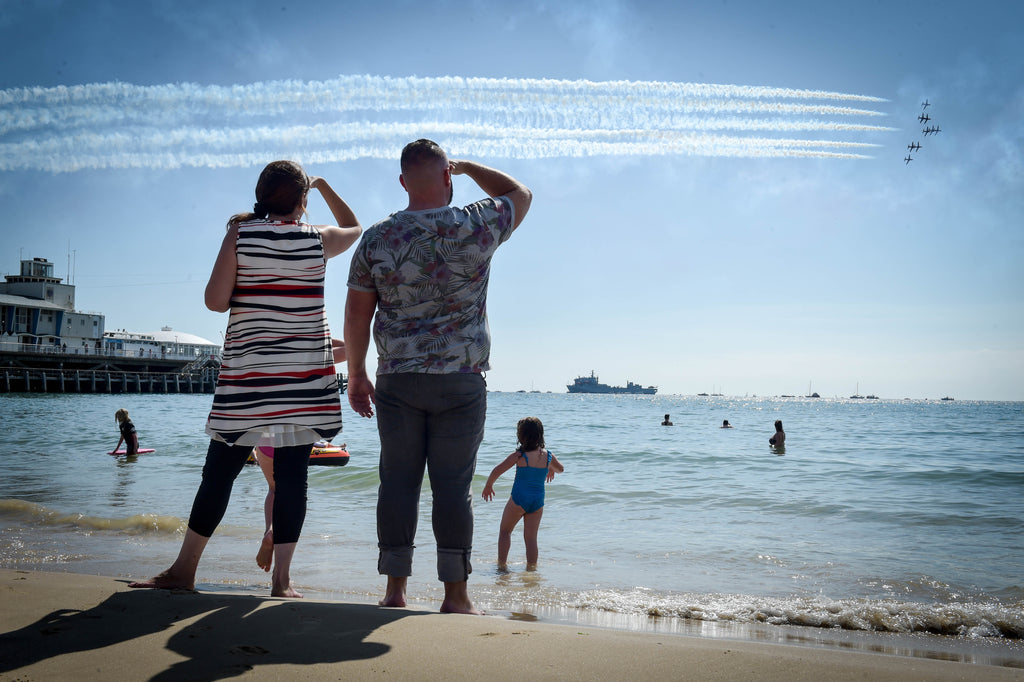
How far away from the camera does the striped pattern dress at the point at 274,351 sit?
298 centimetres

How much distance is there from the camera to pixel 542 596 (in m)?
4.75

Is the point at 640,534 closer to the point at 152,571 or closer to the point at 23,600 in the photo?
the point at 152,571

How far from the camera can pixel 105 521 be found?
676 cm

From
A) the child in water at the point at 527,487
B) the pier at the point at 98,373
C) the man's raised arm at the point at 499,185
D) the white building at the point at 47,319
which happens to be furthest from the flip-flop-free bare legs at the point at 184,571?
the white building at the point at 47,319

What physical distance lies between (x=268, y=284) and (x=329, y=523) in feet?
17.5

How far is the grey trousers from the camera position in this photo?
115 inches

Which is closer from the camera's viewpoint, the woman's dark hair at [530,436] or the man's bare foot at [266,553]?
the man's bare foot at [266,553]

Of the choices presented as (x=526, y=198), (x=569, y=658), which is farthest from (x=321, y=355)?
(x=569, y=658)

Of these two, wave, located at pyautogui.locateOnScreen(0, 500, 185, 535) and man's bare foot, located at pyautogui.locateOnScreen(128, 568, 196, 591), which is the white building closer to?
wave, located at pyautogui.locateOnScreen(0, 500, 185, 535)

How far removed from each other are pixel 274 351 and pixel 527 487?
11.5 feet

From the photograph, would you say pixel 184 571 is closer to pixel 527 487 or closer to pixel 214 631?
pixel 214 631

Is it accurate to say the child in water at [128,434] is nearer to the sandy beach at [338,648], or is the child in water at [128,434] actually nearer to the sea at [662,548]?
the sea at [662,548]

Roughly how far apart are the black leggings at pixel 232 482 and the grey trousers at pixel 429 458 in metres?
0.42

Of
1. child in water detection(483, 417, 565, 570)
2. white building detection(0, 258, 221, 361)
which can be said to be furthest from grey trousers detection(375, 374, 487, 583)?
white building detection(0, 258, 221, 361)
